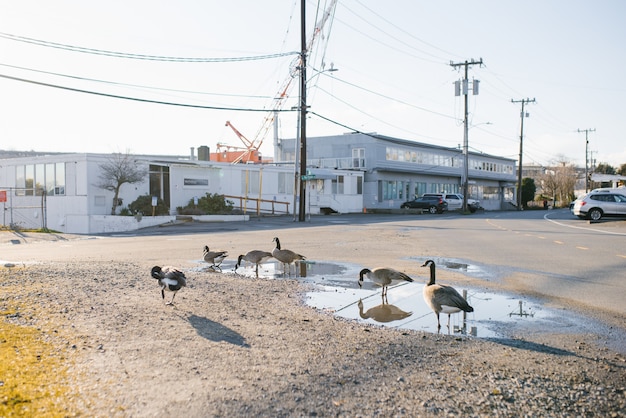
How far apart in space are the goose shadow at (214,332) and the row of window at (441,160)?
55030mm

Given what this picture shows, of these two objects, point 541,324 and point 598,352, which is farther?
point 541,324

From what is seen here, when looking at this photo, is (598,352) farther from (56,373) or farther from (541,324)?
(56,373)

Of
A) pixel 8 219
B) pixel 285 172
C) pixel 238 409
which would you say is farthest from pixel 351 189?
pixel 238 409

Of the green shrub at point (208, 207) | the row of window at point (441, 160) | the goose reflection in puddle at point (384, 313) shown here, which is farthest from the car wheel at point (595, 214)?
the goose reflection in puddle at point (384, 313)

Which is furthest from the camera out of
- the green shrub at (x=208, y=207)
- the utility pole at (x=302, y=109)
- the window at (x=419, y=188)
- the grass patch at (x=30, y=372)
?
the window at (x=419, y=188)

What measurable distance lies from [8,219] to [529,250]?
33080 mm

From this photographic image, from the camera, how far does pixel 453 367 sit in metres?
5.22

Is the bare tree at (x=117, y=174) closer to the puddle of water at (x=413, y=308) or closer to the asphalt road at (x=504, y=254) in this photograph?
the asphalt road at (x=504, y=254)

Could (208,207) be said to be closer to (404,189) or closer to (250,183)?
(250,183)

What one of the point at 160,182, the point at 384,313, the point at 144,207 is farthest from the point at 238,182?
the point at 384,313

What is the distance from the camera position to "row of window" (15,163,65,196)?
3306cm

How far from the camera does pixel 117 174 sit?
1209 inches

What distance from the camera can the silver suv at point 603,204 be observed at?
109 ft

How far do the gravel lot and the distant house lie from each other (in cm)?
4150
